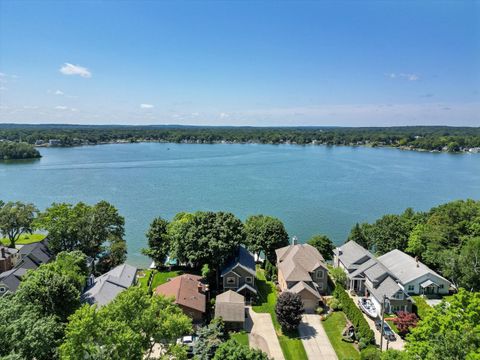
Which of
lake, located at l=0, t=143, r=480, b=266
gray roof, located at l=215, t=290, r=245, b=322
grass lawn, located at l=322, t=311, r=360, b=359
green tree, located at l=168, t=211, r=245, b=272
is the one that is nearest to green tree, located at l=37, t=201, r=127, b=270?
lake, located at l=0, t=143, r=480, b=266

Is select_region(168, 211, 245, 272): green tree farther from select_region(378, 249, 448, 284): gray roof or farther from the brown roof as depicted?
select_region(378, 249, 448, 284): gray roof

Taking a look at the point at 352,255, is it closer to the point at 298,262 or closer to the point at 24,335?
the point at 298,262

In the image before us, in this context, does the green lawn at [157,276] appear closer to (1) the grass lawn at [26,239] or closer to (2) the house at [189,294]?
(2) the house at [189,294]

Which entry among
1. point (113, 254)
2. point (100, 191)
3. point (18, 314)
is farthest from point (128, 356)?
point (100, 191)

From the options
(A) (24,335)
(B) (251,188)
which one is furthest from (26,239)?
(B) (251,188)

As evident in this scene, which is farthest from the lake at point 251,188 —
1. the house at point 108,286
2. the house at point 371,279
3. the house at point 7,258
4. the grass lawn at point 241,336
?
the grass lawn at point 241,336
